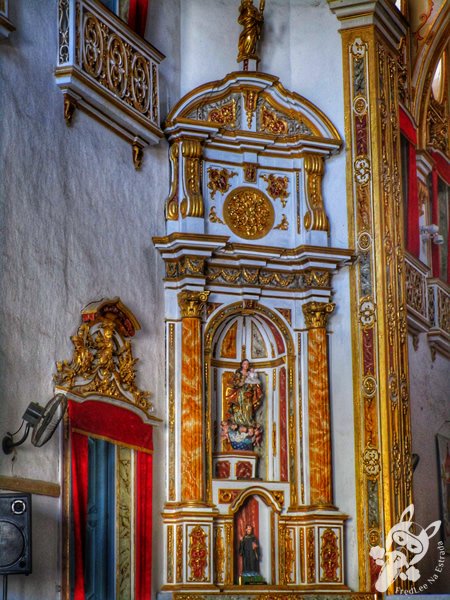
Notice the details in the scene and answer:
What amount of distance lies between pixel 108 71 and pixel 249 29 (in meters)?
2.69

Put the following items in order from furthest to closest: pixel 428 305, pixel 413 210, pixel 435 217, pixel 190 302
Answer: pixel 435 217
pixel 428 305
pixel 413 210
pixel 190 302

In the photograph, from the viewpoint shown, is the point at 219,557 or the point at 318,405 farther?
the point at 318,405

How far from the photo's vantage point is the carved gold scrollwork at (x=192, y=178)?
16719 millimetres

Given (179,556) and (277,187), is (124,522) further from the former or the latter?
(277,187)

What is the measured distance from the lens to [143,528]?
1534 centimetres

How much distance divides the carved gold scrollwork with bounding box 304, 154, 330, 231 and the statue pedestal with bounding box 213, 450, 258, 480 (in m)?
3.03

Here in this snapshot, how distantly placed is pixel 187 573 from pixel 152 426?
1.74m

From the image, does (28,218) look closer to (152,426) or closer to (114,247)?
(114,247)

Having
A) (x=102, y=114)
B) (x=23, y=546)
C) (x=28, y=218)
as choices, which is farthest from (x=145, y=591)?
(x=102, y=114)

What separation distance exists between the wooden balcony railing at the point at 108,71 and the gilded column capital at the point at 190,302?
1.68 m

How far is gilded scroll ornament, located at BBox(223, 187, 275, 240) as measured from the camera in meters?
17.1

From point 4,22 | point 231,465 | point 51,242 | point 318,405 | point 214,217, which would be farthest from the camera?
point 214,217

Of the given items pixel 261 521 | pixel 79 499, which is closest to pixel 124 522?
pixel 79 499

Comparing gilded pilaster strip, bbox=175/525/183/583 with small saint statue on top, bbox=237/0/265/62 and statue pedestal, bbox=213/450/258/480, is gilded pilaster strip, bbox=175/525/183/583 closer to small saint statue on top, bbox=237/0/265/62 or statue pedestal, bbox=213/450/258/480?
statue pedestal, bbox=213/450/258/480
